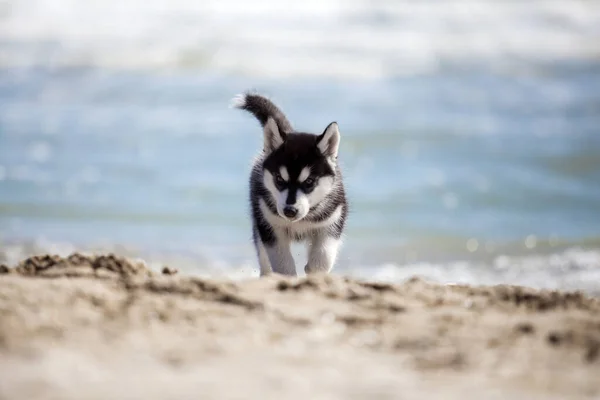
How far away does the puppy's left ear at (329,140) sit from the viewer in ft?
23.2

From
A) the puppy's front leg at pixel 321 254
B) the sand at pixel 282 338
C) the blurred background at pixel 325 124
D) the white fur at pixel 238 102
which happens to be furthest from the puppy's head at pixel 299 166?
the blurred background at pixel 325 124

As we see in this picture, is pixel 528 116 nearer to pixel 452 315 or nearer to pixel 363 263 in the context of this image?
pixel 363 263

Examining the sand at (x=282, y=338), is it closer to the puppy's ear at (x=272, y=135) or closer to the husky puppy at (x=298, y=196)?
the husky puppy at (x=298, y=196)

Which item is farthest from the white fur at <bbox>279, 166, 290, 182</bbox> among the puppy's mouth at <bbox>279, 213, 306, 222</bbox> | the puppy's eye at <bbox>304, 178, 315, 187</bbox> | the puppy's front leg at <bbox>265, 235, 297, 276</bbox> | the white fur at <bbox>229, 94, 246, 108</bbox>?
the white fur at <bbox>229, 94, 246, 108</bbox>

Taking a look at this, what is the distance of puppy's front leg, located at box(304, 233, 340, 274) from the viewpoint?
725 cm

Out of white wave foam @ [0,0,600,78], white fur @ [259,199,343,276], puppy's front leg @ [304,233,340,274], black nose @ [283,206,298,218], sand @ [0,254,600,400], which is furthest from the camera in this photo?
white wave foam @ [0,0,600,78]

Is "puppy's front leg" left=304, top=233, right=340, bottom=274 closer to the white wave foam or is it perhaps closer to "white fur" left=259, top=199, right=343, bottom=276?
"white fur" left=259, top=199, right=343, bottom=276

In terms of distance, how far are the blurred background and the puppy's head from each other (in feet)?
12.1

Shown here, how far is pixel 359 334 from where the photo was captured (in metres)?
4.83

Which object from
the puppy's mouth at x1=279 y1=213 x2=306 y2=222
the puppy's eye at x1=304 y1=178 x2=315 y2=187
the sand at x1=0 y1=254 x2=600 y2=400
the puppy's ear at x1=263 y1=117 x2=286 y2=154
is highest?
the puppy's ear at x1=263 y1=117 x2=286 y2=154

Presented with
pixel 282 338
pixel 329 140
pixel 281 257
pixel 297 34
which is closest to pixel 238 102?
pixel 329 140

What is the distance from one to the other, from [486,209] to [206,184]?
434cm

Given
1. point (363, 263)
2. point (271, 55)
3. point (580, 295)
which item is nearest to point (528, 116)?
point (271, 55)

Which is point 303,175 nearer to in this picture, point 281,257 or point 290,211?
point 290,211
